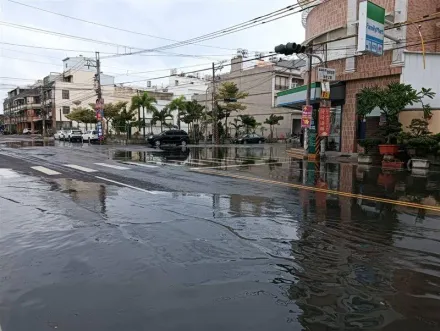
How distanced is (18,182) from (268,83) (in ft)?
163

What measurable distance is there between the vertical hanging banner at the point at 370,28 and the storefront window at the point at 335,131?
8.28 meters

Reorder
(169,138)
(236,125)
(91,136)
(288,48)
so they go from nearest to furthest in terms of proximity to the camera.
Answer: (288,48) → (169,138) → (91,136) → (236,125)

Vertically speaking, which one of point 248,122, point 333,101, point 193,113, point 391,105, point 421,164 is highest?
point 193,113

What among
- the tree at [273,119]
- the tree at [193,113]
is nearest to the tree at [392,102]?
the tree at [193,113]

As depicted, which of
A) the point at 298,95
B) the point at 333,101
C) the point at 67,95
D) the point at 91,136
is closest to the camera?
the point at 333,101

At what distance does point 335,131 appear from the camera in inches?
1081

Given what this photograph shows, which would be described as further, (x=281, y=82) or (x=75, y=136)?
(x=281, y=82)

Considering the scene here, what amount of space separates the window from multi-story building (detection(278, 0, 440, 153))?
2842 centimetres

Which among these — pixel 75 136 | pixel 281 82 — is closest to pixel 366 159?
pixel 281 82

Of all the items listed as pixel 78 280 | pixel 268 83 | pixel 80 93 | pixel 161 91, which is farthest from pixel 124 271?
pixel 161 91

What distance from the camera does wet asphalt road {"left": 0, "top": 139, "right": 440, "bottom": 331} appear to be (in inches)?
157

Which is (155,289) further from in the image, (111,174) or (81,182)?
(111,174)

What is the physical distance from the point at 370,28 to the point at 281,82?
4185 centimetres

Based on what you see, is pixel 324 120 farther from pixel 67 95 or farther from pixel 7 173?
pixel 67 95
